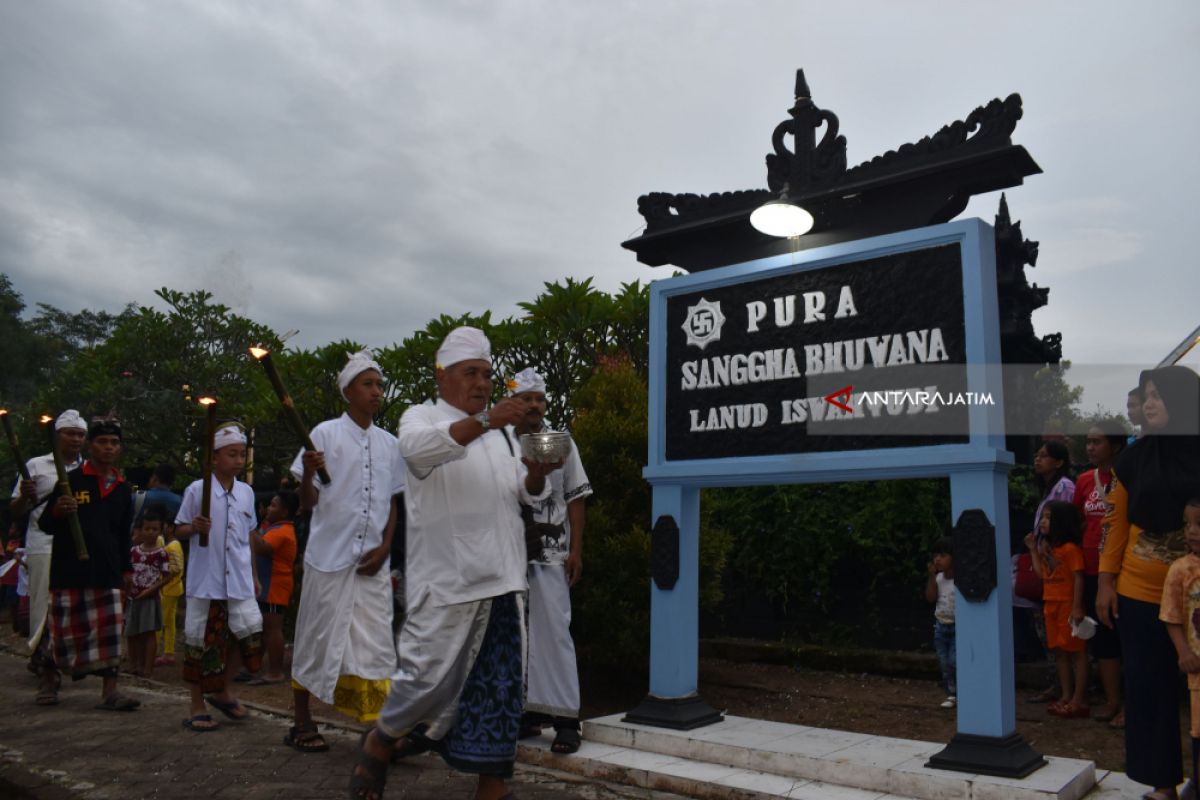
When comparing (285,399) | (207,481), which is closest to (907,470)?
(285,399)

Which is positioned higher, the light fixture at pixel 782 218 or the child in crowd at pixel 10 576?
the light fixture at pixel 782 218

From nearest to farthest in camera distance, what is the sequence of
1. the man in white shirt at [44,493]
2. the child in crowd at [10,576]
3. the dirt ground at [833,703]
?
the dirt ground at [833,703] < the man in white shirt at [44,493] < the child in crowd at [10,576]

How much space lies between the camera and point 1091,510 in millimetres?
6465

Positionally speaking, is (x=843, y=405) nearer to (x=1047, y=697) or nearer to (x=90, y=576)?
(x=1047, y=697)

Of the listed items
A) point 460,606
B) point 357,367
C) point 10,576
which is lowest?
point 10,576

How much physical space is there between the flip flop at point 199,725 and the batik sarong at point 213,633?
0.17 m

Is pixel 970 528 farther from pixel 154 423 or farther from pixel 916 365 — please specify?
pixel 154 423

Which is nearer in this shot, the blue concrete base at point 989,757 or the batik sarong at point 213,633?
the blue concrete base at point 989,757

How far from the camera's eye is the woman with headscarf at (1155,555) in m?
4.06

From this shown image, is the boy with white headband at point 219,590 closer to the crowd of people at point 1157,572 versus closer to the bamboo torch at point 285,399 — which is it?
the bamboo torch at point 285,399

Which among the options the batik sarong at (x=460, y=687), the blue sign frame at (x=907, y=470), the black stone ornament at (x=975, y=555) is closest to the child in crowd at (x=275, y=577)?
the blue sign frame at (x=907, y=470)

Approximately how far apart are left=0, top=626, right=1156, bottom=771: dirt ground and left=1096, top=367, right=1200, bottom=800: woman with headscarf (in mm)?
1186

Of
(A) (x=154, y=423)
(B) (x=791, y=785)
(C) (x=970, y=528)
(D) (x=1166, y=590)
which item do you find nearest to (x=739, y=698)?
(B) (x=791, y=785)

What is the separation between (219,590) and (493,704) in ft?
10.4
